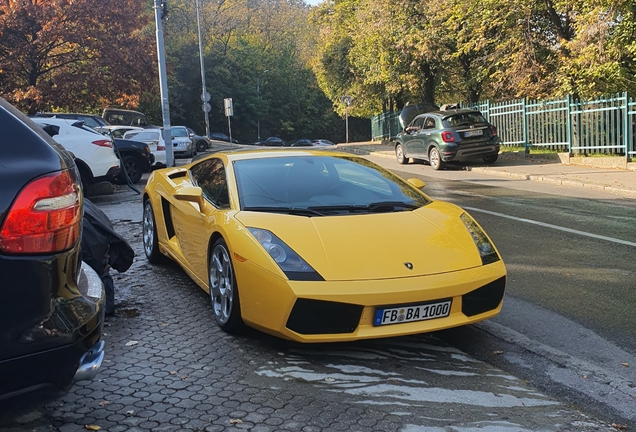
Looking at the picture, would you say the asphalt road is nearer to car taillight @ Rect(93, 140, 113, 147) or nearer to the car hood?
the car hood

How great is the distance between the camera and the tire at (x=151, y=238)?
6973 mm

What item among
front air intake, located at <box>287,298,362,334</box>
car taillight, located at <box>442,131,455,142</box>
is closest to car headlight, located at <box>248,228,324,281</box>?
front air intake, located at <box>287,298,362,334</box>

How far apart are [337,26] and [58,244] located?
129 feet

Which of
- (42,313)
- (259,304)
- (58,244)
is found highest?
(58,244)

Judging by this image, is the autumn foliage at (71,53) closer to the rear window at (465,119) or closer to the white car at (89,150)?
the white car at (89,150)

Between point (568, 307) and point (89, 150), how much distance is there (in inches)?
419

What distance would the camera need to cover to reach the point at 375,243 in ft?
14.3

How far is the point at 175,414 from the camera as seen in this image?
10.9ft

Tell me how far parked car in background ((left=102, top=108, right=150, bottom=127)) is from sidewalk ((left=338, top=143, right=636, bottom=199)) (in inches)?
627

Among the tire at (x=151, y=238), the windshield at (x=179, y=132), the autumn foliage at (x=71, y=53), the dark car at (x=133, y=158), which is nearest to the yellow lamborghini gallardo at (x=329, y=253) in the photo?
the tire at (x=151, y=238)

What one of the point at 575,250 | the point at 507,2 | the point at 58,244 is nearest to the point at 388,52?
the point at 507,2

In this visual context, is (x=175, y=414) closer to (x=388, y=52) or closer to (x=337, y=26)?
(x=388, y=52)

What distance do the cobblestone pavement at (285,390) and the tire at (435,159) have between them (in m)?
Answer: 15.1

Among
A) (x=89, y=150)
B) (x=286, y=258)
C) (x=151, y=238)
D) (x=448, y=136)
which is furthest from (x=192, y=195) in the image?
(x=448, y=136)
